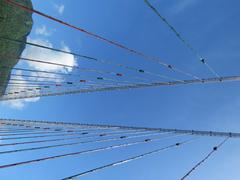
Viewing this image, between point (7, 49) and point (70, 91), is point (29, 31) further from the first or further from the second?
point (70, 91)

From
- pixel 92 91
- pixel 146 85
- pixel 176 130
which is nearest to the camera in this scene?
pixel 176 130

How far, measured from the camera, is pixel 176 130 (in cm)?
1559

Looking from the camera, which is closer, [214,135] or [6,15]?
[214,135]

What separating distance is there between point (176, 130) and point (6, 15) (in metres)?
92.7

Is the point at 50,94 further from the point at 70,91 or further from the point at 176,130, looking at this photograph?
the point at 176,130

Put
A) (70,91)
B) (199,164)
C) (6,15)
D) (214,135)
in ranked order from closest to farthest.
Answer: (199,164) < (214,135) < (70,91) < (6,15)

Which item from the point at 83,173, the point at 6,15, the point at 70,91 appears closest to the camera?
the point at 83,173

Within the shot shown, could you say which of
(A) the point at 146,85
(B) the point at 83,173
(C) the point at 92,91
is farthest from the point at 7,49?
(B) the point at 83,173

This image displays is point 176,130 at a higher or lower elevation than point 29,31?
lower

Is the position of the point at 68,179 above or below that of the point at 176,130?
below

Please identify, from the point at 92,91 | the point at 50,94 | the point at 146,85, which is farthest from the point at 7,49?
the point at 146,85

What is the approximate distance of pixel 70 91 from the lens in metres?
38.4

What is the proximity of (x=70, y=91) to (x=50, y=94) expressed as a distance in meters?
3.82

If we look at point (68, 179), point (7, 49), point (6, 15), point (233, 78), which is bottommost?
point (68, 179)
